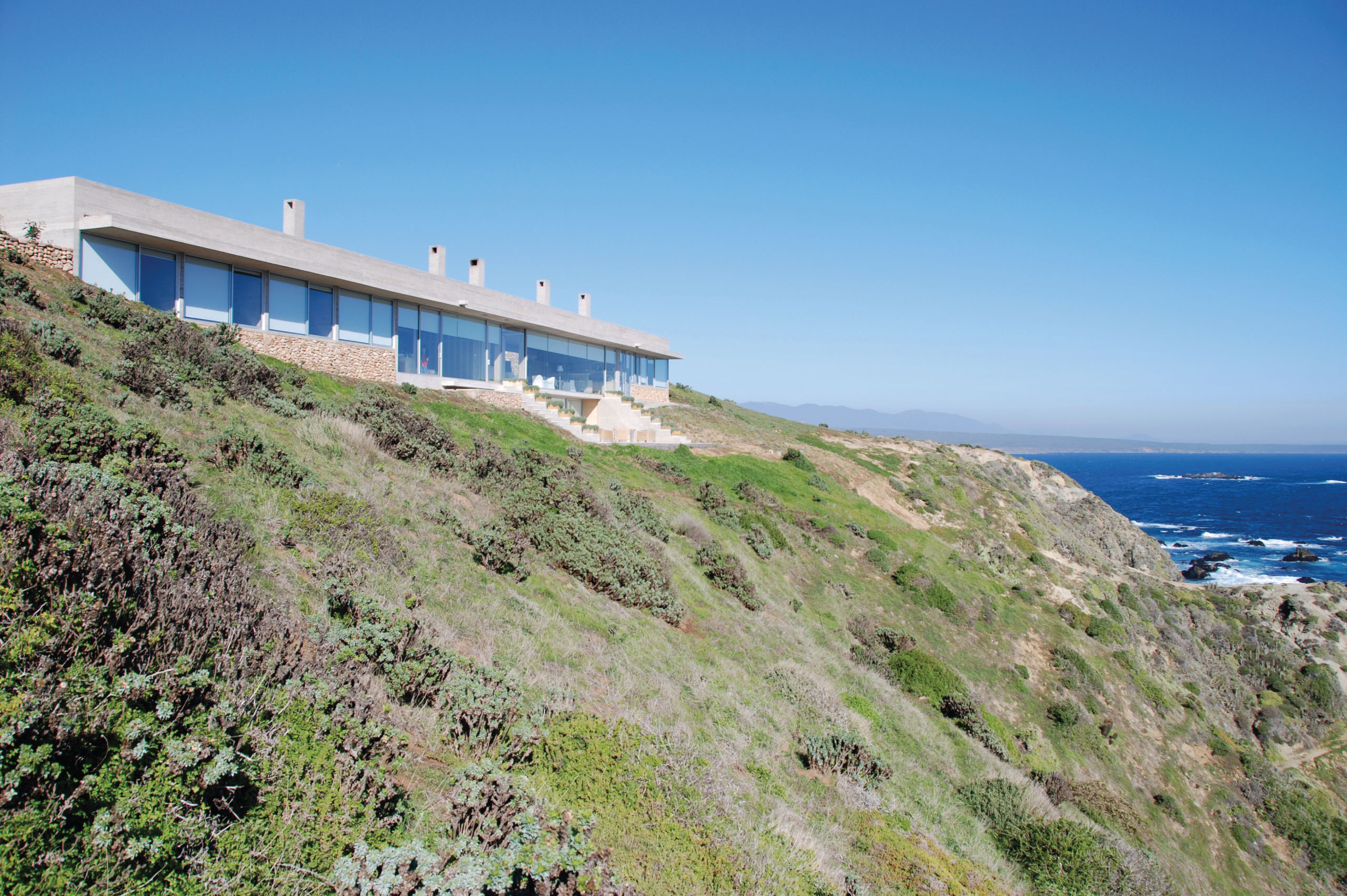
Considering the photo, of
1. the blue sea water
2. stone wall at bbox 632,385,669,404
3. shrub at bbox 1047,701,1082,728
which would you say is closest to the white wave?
the blue sea water

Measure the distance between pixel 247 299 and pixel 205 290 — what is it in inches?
49.7

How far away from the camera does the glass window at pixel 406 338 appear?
88.1 ft

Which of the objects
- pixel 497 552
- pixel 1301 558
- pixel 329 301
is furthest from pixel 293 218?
pixel 1301 558

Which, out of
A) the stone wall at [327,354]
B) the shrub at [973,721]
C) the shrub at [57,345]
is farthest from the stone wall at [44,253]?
the shrub at [973,721]

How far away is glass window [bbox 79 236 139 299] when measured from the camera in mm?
17812

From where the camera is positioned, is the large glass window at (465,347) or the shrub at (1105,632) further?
the large glass window at (465,347)

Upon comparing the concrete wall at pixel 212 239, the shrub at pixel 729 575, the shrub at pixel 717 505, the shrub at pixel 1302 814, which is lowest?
the shrub at pixel 1302 814

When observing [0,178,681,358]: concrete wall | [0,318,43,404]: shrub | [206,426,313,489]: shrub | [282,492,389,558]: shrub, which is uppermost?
[0,178,681,358]: concrete wall

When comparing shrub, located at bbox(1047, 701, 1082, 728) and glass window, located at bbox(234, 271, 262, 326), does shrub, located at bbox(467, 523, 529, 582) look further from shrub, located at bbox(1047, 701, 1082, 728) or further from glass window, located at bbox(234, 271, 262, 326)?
shrub, located at bbox(1047, 701, 1082, 728)

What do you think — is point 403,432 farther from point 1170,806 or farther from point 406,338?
point 1170,806

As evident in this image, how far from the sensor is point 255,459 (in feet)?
30.2

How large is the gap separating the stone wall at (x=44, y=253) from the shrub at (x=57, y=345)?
8.31 metres

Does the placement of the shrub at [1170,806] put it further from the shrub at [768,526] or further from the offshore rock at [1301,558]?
the offshore rock at [1301,558]

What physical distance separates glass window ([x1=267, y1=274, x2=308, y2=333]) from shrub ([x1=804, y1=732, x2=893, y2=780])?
2179 centimetres
